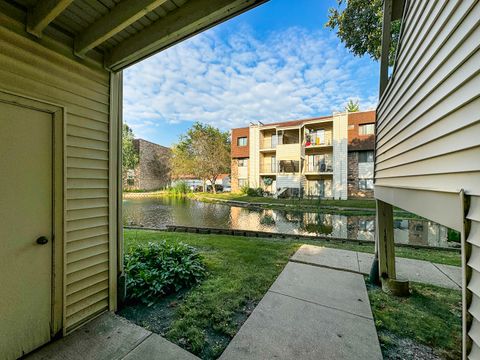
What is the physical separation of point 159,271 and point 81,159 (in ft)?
6.08

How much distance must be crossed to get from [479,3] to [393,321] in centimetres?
279

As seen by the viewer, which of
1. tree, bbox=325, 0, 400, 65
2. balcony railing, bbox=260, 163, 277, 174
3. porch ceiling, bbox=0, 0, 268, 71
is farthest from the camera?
balcony railing, bbox=260, 163, 277, 174

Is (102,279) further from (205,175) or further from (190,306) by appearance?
(205,175)

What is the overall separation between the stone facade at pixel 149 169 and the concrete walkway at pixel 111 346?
27.8 metres

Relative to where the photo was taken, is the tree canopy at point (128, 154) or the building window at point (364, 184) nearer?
the building window at point (364, 184)

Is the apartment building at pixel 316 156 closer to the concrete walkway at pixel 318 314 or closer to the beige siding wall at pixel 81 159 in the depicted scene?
the concrete walkway at pixel 318 314

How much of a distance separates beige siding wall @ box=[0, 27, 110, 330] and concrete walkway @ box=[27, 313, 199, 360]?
19 centimetres

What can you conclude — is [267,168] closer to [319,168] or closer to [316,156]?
[316,156]

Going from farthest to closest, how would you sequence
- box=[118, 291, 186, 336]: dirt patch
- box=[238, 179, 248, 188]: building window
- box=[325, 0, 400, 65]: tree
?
box=[238, 179, 248, 188]: building window < box=[325, 0, 400, 65]: tree < box=[118, 291, 186, 336]: dirt patch

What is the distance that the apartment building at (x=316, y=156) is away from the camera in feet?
55.7

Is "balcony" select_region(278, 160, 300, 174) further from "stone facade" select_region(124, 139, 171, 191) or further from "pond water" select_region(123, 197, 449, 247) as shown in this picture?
"stone facade" select_region(124, 139, 171, 191)

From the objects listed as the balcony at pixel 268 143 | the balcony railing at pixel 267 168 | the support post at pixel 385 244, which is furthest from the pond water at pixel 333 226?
the balcony at pixel 268 143

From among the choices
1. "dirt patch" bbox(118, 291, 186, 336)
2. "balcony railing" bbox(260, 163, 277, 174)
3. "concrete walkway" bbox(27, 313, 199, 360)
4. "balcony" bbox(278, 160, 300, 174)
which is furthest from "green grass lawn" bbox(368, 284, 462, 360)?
"balcony railing" bbox(260, 163, 277, 174)

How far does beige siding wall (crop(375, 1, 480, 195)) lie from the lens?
1041mm
